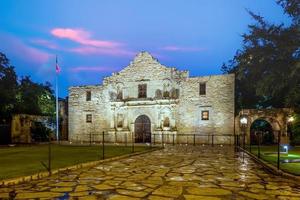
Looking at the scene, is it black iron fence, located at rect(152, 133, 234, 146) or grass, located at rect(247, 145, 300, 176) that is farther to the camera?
black iron fence, located at rect(152, 133, 234, 146)

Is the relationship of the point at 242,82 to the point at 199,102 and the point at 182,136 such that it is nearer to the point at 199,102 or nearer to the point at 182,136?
the point at 199,102

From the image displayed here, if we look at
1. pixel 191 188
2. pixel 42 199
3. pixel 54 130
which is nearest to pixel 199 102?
pixel 54 130

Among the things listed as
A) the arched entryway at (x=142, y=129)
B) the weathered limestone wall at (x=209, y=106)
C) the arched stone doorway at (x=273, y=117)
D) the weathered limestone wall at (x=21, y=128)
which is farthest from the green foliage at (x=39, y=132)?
the arched stone doorway at (x=273, y=117)

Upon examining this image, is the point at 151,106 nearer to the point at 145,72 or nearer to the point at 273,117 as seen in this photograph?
the point at 145,72

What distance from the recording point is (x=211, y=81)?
91.3ft

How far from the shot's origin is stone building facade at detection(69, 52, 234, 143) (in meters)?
27.4

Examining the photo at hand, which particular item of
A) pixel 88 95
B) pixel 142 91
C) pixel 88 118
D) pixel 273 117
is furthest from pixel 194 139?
pixel 88 95

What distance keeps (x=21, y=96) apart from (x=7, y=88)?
168 centimetres

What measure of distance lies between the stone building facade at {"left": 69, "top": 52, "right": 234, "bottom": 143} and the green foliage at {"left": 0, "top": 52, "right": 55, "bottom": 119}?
471cm

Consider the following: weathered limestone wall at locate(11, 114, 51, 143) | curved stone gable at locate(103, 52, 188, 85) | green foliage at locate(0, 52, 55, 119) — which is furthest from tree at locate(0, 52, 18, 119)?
curved stone gable at locate(103, 52, 188, 85)

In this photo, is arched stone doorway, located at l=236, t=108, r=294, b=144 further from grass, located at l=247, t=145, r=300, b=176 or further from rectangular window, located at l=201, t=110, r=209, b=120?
grass, located at l=247, t=145, r=300, b=176

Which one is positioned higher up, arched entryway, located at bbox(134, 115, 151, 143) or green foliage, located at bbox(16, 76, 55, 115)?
green foliage, located at bbox(16, 76, 55, 115)

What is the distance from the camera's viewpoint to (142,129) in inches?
1199

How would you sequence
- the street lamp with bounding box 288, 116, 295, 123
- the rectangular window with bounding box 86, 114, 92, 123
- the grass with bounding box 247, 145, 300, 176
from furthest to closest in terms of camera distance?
1. the rectangular window with bounding box 86, 114, 92, 123
2. the street lamp with bounding box 288, 116, 295, 123
3. the grass with bounding box 247, 145, 300, 176
